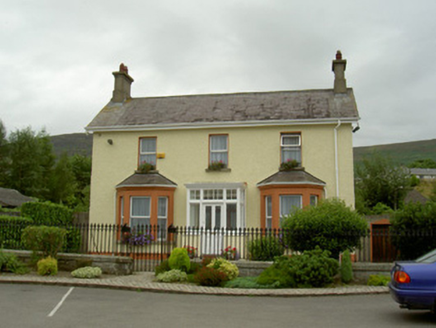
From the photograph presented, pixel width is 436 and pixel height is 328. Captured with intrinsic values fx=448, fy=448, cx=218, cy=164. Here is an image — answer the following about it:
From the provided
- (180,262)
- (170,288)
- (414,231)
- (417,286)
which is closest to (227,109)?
(180,262)

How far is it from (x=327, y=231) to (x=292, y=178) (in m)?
5.48

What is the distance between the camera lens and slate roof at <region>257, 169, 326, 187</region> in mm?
18442

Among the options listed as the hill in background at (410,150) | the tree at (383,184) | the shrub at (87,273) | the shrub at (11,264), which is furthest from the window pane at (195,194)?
the hill in background at (410,150)

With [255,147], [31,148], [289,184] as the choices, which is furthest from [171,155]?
[31,148]

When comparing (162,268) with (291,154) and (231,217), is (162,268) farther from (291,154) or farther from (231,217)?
(291,154)

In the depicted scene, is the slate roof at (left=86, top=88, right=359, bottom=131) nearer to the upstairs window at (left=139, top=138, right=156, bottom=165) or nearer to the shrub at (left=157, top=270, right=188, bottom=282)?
the upstairs window at (left=139, top=138, right=156, bottom=165)

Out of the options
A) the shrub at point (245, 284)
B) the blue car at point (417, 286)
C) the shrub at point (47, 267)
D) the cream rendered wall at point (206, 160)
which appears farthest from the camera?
the cream rendered wall at point (206, 160)

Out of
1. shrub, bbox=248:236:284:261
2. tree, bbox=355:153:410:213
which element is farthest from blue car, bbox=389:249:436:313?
tree, bbox=355:153:410:213

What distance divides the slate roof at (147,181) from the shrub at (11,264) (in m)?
6.79

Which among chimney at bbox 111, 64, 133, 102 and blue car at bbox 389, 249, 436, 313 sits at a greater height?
chimney at bbox 111, 64, 133, 102

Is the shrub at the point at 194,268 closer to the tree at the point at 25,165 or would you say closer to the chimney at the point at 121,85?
the chimney at the point at 121,85

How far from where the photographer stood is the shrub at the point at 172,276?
41.7 feet

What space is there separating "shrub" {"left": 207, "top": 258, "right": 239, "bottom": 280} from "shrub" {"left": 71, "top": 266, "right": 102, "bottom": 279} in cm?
328

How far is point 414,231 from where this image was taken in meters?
13.1
